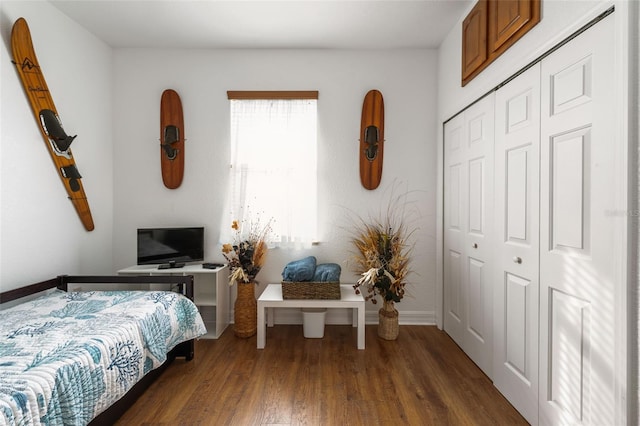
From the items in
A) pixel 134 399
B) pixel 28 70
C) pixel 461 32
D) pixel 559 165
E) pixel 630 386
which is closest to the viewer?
pixel 630 386

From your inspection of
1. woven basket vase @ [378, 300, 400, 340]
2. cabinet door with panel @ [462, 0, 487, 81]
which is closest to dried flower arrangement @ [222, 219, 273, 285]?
woven basket vase @ [378, 300, 400, 340]

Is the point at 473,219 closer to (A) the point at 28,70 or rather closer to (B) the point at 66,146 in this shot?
(B) the point at 66,146

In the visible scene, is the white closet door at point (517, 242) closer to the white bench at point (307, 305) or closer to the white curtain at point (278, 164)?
the white bench at point (307, 305)

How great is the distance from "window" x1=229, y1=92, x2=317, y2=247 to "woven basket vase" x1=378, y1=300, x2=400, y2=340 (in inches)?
40.5

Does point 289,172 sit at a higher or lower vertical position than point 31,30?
lower

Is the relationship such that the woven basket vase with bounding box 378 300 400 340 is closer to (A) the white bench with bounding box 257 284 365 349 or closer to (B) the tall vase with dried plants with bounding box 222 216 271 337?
(A) the white bench with bounding box 257 284 365 349

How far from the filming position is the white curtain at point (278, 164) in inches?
129

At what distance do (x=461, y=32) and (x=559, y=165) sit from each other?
1.74m

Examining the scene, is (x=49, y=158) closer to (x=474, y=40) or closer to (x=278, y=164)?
(x=278, y=164)

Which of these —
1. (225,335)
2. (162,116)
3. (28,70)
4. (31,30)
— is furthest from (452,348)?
(31,30)

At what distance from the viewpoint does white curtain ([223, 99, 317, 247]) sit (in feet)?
10.7

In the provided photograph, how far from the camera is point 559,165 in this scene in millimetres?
1603

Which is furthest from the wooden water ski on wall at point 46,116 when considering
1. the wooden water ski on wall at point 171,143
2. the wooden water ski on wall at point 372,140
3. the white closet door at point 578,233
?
the white closet door at point 578,233

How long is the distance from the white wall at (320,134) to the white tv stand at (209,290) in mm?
273
